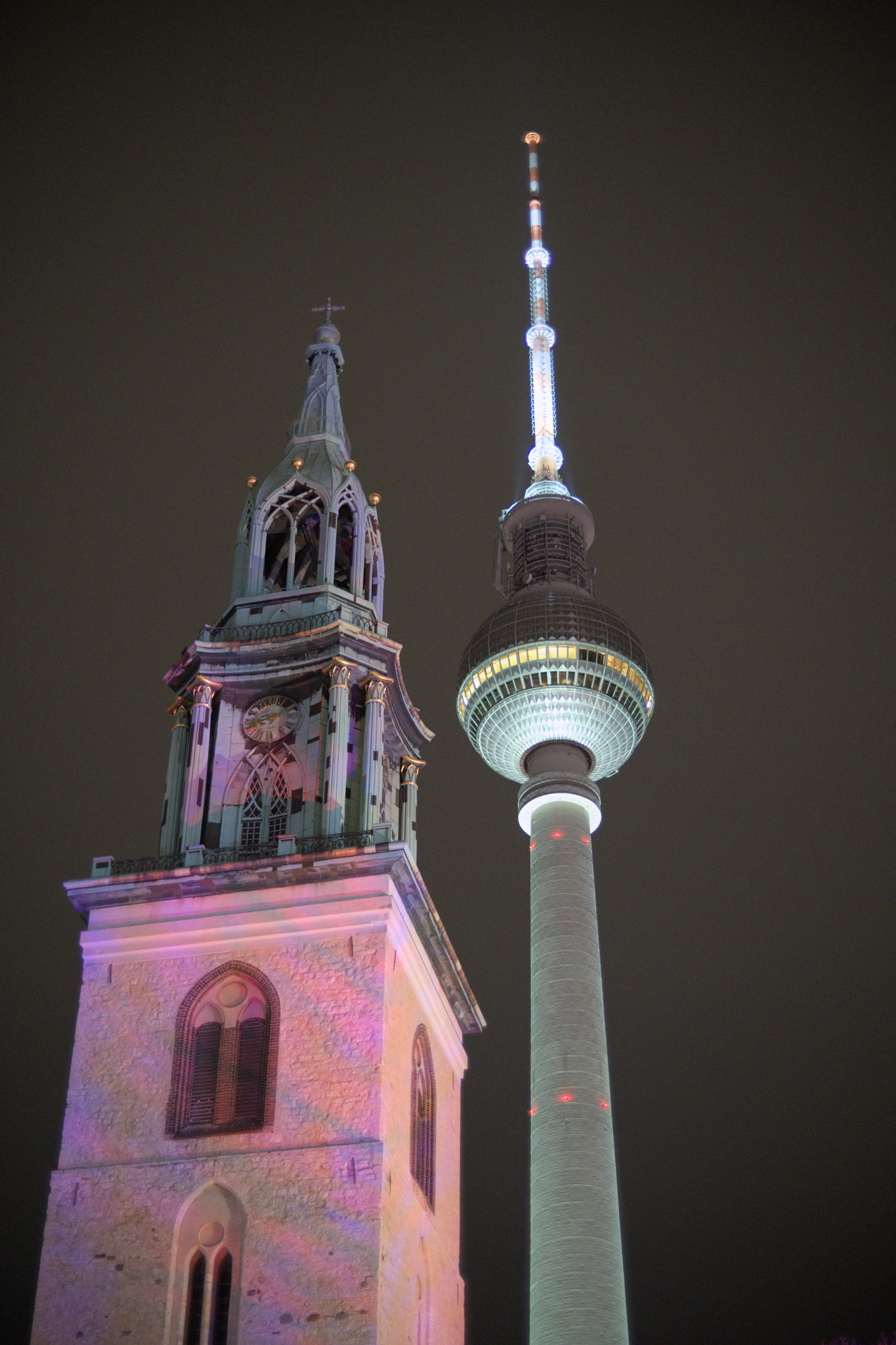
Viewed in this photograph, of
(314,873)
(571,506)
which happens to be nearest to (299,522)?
(314,873)

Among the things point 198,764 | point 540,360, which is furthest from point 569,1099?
point 540,360

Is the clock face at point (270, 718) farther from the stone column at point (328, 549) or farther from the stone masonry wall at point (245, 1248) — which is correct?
the stone masonry wall at point (245, 1248)

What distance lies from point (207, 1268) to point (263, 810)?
49.6 ft

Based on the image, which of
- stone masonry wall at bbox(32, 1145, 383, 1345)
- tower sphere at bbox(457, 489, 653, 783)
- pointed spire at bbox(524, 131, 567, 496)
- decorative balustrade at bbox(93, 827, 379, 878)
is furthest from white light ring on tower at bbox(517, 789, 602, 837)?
stone masonry wall at bbox(32, 1145, 383, 1345)

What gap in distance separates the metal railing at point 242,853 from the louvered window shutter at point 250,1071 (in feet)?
16.9

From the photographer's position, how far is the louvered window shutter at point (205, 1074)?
4641cm

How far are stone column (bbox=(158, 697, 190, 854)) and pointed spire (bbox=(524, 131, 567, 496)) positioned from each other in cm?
4442

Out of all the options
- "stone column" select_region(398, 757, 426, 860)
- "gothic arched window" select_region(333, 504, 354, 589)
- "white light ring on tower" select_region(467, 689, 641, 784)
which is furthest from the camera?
"white light ring on tower" select_region(467, 689, 641, 784)

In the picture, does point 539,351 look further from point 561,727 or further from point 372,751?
point 372,751

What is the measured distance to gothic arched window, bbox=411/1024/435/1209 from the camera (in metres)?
49.6

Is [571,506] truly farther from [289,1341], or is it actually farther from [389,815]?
[289,1341]

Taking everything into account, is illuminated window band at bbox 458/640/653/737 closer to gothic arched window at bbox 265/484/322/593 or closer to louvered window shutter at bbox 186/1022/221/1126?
gothic arched window at bbox 265/484/322/593

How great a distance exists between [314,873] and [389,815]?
772 cm

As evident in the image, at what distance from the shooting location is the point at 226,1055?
155 ft
